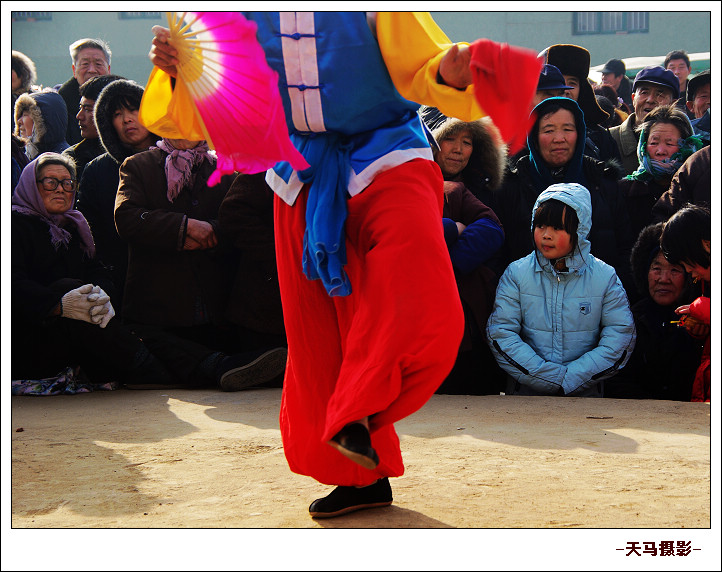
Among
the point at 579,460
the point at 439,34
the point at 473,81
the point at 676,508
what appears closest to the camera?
the point at 473,81

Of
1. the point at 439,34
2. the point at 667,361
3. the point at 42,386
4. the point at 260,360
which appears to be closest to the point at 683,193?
the point at 667,361

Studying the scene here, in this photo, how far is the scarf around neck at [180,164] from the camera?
18.2 ft

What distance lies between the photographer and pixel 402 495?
3.22 meters

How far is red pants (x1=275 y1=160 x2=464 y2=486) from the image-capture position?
2.60 meters

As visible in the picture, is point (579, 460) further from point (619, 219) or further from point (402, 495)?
point (619, 219)

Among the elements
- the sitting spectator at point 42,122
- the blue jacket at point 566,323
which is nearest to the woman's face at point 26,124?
the sitting spectator at point 42,122

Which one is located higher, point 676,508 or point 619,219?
point 619,219

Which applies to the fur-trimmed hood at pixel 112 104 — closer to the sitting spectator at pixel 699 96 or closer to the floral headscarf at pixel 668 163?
the floral headscarf at pixel 668 163

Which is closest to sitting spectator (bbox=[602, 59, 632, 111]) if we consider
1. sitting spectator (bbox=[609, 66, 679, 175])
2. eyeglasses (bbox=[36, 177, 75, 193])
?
sitting spectator (bbox=[609, 66, 679, 175])

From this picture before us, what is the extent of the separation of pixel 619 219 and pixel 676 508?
117 inches

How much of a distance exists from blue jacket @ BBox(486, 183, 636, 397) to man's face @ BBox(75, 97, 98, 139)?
328cm

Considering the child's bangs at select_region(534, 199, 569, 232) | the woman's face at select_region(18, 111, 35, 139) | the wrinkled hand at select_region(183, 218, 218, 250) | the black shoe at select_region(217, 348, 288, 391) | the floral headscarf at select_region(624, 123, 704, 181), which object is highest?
the woman's face at select_region(18, 111, 35, 139)

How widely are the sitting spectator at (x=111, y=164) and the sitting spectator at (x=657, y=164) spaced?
3199 millimetres

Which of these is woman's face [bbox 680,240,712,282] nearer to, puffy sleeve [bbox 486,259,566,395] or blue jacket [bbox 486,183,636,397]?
blue jacket [bbox 486,183,636,397]
